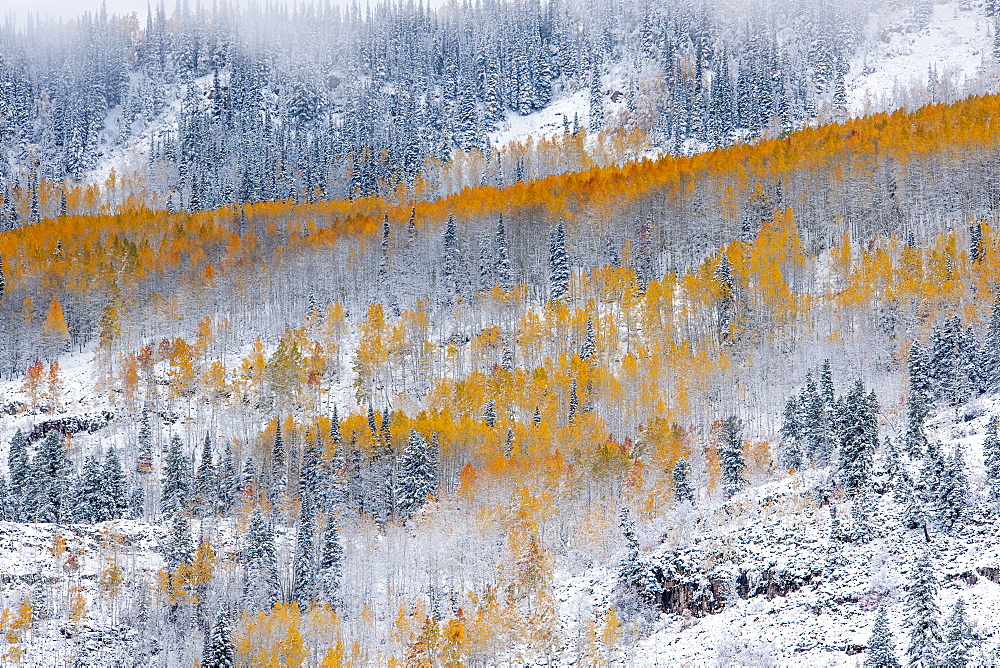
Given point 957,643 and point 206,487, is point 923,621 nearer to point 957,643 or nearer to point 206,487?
point 957,643

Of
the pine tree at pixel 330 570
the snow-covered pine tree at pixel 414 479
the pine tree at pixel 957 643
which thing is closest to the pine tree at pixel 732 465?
the snow-covered pine tree at pixel 414 479

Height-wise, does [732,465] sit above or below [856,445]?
above

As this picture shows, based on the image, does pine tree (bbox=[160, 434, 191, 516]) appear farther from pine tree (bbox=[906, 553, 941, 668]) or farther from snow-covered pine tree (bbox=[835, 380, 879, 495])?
pine tree (bbox=[906, 553, 941, 668])

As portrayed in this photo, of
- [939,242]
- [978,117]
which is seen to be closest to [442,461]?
[939,242]

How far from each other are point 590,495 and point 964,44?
152058 mm

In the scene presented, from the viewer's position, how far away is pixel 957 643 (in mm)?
36344

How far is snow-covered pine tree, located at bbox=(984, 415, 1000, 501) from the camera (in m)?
48.7

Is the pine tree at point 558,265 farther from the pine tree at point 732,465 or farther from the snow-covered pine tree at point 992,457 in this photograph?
Result: the snow-covered pine tree at point 992,457

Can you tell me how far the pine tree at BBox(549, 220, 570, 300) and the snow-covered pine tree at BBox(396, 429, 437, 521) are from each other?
3760cm

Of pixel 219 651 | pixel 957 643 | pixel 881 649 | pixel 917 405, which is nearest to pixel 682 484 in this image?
pixel 917 405

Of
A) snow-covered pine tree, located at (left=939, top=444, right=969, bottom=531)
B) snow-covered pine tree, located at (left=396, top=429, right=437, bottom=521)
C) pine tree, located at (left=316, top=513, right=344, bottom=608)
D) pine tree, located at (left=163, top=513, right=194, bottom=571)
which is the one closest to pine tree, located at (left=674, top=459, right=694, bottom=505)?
snow-covered pine tree, located at (left=939, top=444, right=969, bottom=531)

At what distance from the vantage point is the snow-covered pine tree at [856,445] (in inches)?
2185

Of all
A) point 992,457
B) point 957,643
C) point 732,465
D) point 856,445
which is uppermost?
point 732,465

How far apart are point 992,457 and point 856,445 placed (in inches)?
303
